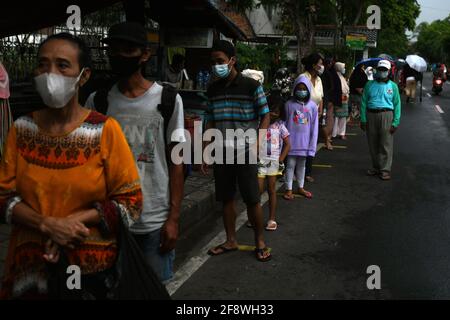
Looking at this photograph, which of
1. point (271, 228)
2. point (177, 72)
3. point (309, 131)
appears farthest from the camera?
point (177, 72)

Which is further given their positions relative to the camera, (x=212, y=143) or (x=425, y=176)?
(x=425, y=176)

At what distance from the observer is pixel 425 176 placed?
8477mm

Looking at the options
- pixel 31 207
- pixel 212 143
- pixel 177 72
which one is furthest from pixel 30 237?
pixel 177 72

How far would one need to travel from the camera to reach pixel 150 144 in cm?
262

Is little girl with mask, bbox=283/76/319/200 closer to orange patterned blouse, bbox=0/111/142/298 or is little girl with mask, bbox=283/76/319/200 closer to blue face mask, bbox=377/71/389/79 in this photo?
blue face mask, bbox=377/71/389/79

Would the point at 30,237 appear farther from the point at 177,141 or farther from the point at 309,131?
the point at 309,131

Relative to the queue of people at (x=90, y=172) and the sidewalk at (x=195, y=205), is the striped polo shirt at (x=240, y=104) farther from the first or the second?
the queue of people at (x=90, y=172)

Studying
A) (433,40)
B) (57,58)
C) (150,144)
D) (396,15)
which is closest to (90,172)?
(57,58)

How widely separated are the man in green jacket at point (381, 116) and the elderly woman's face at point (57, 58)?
264 inches

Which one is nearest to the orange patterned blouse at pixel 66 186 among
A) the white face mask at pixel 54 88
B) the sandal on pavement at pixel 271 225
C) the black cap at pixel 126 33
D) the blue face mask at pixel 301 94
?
the white face mask at pixel 54 88

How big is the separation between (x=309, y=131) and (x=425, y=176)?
2.67m

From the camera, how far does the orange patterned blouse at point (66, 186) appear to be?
2004 millimetres

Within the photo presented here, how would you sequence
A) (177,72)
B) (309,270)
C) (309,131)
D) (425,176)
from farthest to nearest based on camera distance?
1. (177,72)
2. (425,176)
3. (309,131)
4. (309,270)

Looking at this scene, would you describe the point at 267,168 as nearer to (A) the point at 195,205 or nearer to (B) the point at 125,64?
(A) the point at 195,205
